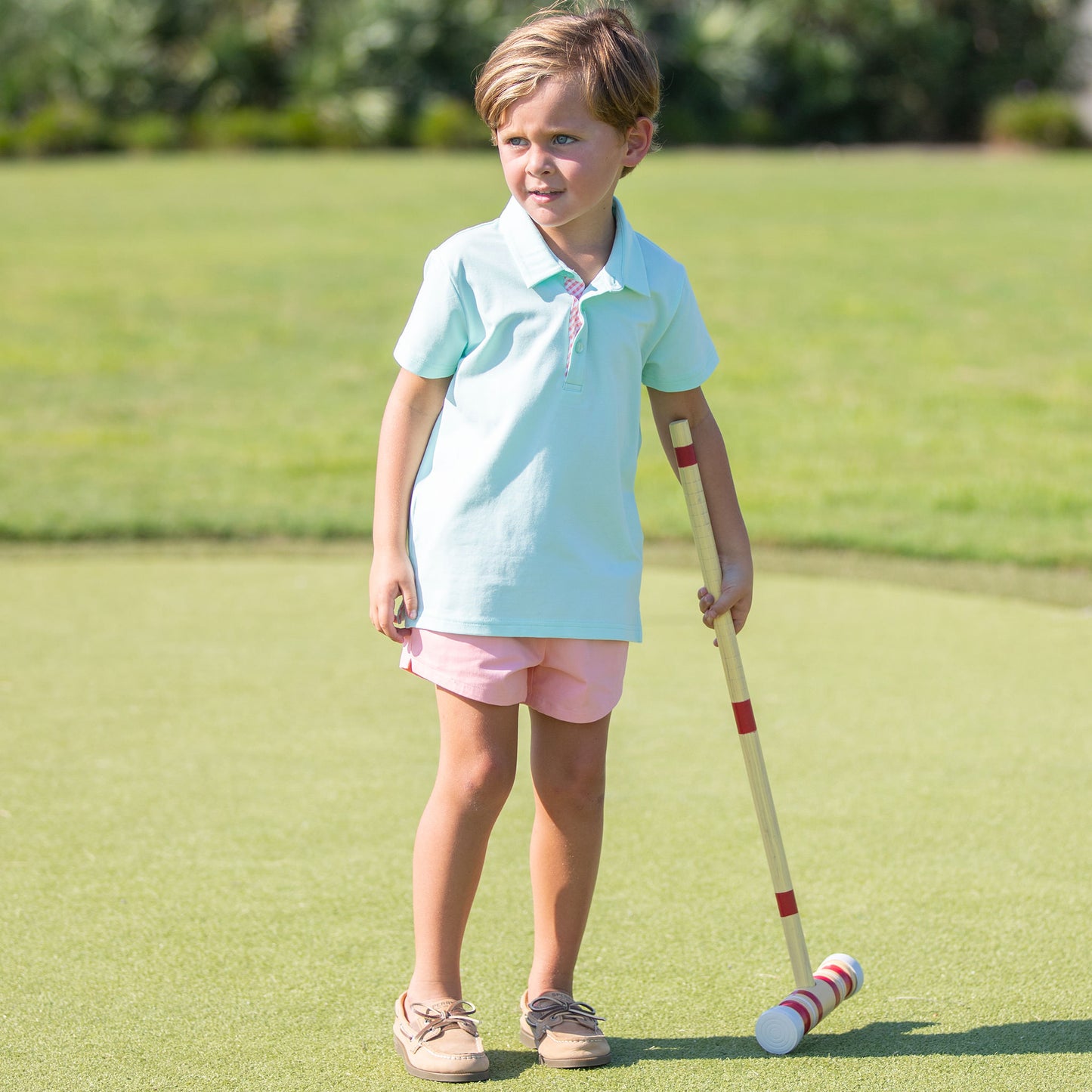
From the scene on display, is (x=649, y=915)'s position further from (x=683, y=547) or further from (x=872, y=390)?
(x=872, y=390)


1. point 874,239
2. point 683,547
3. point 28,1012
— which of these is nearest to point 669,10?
point 874,239

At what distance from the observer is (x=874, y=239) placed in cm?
1512

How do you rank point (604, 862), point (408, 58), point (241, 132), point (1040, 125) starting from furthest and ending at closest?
point (1040, 125)
point (408, 58)
point (241, 132)
point (604, 862)

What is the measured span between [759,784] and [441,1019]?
65cm

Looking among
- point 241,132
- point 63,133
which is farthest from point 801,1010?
point 63,133

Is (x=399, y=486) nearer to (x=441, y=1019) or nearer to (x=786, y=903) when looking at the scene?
(x=441, y=1019)

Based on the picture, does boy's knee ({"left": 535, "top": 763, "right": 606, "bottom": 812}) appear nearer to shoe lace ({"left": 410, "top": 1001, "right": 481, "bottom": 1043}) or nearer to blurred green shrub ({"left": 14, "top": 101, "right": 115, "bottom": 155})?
shoe lace ({"left": 410, "top": 1001, "right": 481, "bottom": 1043})

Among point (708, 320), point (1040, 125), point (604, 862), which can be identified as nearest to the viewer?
point (604, 862)

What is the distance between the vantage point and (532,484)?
2.45 m

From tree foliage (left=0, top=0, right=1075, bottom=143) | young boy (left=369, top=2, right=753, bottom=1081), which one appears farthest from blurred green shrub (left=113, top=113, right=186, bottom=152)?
young boy (left=369, top=2, right=753, bottom=1081)

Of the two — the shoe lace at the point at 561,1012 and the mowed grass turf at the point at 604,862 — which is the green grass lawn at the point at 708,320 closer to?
the mowed grass turf at the point at 604,862

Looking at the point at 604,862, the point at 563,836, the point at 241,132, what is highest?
the point at 241,132

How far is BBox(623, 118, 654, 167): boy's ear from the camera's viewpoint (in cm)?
250

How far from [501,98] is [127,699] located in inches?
95.8
